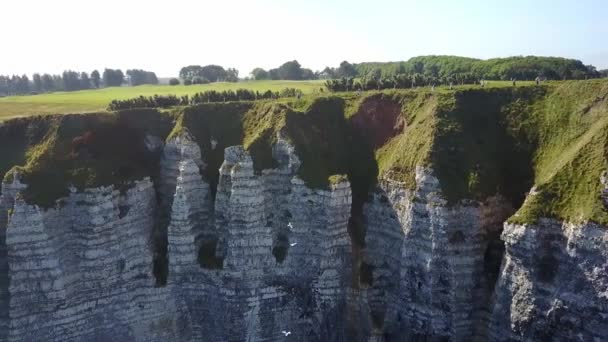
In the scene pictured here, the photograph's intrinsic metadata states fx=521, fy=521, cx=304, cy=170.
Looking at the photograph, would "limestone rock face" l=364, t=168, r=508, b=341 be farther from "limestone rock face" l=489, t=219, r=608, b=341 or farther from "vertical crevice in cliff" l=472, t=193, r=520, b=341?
"limestone rock face" l=489, t=219, r=608, b=341

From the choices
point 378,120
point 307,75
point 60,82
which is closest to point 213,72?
point 307,75

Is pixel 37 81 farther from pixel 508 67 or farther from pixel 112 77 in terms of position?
pixel 508 67

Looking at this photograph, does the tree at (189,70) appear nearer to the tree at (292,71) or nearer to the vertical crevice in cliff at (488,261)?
the tree at (292,71)

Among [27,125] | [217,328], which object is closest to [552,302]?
[217,328]

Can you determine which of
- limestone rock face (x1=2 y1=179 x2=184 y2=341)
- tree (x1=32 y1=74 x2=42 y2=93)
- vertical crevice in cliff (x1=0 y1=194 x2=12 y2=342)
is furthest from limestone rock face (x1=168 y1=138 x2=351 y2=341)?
tree (x1=32 y1=74 x2=42 y2=93)

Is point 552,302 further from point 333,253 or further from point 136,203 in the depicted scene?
point 136,203

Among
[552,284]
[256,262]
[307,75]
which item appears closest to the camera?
[552,284]
